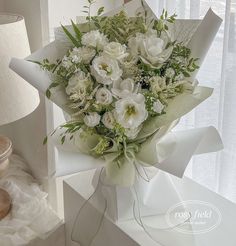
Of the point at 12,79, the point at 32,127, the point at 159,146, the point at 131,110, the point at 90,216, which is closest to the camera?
the point at 131,110

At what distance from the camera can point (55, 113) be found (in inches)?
60.1

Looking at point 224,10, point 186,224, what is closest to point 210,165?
point 186,224

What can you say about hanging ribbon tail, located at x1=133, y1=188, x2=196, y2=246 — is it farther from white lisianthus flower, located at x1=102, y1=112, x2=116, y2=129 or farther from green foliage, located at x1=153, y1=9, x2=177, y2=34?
green foliage, located at x1=153, y1=9, x2=177, y2=34

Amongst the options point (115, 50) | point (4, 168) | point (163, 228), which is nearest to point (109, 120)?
point (115, 50)

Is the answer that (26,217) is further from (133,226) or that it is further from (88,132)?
(88,132)

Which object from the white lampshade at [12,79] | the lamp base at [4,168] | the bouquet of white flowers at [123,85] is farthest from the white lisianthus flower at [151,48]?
the lamp base at [4,168]

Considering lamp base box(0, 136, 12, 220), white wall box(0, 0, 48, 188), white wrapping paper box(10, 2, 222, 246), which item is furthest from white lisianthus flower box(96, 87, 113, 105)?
white wall box(0, 0, 48, 188)

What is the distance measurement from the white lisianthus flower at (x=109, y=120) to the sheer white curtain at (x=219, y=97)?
0.41 meters

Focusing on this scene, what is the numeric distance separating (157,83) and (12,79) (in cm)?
54

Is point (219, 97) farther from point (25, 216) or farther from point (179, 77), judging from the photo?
point (25, 216)

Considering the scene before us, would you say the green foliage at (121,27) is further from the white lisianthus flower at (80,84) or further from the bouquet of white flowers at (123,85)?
the white lisianthus flower at (80,84)

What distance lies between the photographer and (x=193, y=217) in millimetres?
1066

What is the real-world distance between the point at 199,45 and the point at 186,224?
1.34 ft

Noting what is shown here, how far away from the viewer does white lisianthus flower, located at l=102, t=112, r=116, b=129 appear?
0.90m
